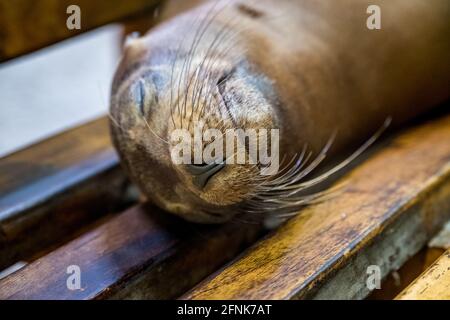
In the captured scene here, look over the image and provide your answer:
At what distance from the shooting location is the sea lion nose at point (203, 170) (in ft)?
3.87

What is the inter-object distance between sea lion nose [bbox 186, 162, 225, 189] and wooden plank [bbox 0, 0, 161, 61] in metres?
0.74

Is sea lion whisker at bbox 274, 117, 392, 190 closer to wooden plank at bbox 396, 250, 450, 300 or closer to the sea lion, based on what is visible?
Answer: the sea lion

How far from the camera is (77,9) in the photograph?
184cm

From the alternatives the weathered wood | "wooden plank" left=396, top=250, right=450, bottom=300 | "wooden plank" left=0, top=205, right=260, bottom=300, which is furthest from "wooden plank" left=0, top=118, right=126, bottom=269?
"wooden plank" left=396, top=250, right=450, bottom=300

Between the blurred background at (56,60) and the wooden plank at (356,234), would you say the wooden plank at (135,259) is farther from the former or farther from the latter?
the blurred background at (56,60)

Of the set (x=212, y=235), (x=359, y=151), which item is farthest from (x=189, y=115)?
(x=359, y=151)

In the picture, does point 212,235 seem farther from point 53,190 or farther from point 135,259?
point 53,190

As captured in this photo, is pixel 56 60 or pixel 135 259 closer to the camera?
pixel 135 259

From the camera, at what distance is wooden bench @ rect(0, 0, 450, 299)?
4.10ft

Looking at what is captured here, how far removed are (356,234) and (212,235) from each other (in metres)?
0.31

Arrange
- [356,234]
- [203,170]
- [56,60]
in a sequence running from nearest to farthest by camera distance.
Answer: [203,170], [356,234], [56,60]

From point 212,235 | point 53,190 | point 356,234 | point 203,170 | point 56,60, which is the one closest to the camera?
point 203,170

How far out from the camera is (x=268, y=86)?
1.37m
